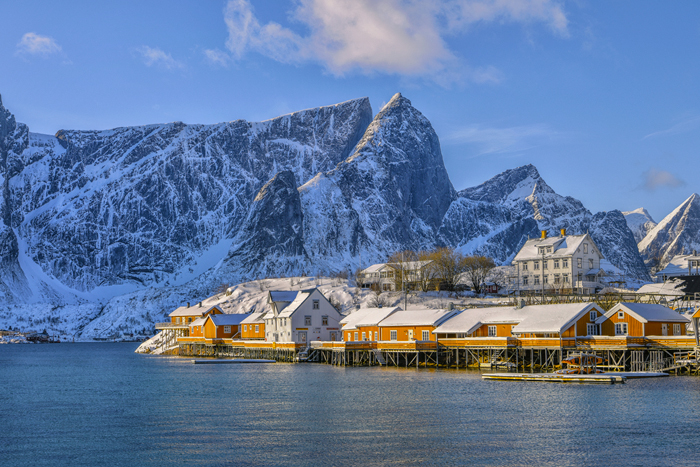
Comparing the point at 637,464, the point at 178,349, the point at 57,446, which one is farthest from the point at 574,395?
the point at 178,349

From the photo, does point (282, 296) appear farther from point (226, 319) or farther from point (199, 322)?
point (199, 322)

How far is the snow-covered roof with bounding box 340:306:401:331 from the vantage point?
95.9 metres

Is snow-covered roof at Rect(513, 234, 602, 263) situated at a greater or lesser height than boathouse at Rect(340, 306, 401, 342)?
greater

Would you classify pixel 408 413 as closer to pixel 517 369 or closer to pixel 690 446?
pixel 690 446

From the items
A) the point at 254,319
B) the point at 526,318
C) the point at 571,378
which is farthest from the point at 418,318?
the point at 254,319

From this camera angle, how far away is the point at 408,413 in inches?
1860

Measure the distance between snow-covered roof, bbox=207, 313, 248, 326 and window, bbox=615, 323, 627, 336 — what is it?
6953 cm

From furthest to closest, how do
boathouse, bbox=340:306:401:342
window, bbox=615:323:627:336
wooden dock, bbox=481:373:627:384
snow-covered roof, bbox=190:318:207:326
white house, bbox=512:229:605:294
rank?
snow-covered roof, bbox=190:318:207:326
white house, bbox=512:229:605:294
boathouse, bbox=340:306:401:342
window, bbox=615:323:627:336
wooden dock, bbox=481:373:627:384

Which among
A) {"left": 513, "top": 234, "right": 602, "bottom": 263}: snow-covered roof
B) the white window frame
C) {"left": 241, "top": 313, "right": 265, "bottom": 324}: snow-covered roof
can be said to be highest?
{"left": 513, "top": 234, "right": 602, "bottom": 263}: snow-covered roof

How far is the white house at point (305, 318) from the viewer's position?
10675 cm

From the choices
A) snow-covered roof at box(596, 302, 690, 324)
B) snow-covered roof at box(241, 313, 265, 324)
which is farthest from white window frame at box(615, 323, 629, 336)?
snow-covered roof at box(241, 313, 265, 324)

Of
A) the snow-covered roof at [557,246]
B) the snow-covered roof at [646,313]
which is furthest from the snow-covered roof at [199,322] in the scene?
the snow-covered roof at [646,313]

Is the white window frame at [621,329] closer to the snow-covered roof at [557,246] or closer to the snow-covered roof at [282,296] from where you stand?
the snow-covered roof at [557,246]

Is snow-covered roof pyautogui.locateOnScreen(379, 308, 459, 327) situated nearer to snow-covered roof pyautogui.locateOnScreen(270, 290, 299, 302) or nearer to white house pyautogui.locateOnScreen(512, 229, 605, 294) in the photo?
snow-covered roof pyautogui.locateOnScreen(270, 290, 299, 302)
